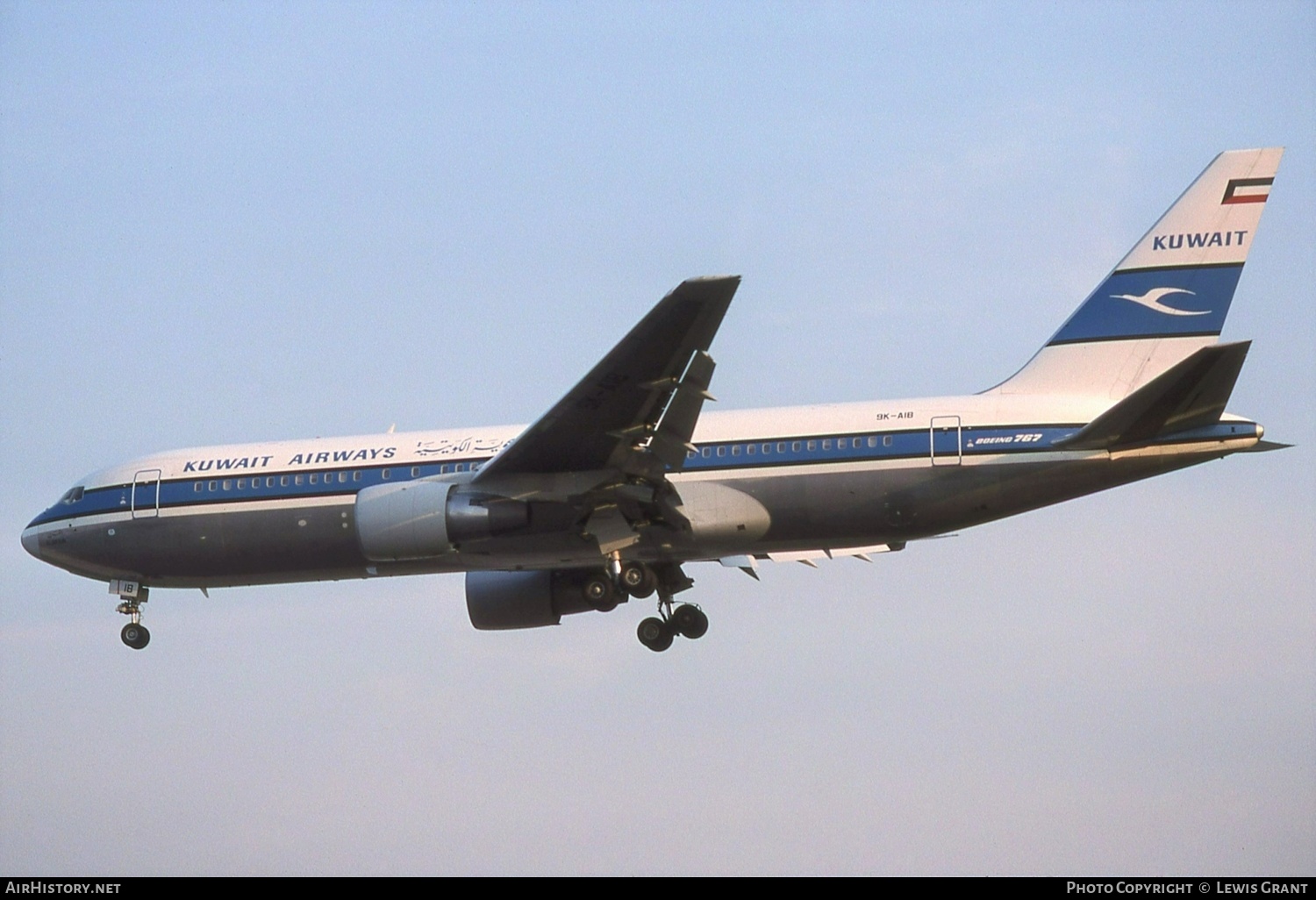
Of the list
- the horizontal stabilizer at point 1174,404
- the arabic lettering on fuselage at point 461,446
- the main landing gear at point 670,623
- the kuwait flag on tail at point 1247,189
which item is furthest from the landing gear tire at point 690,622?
the kuwait flag on tail at point 1247,189

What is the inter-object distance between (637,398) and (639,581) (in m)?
4.05

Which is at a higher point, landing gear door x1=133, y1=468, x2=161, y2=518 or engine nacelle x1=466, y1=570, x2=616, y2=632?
landing gear door x1=133, y1=468, x2=161, y2=518

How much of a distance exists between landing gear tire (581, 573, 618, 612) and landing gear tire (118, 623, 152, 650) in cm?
848

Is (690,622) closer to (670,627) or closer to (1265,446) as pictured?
(670,627)

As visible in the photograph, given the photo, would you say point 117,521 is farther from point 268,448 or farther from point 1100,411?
point 1100,411

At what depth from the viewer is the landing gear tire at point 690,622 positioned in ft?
97.7

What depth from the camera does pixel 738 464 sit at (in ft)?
87.2

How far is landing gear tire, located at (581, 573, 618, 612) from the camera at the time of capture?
1094 inches

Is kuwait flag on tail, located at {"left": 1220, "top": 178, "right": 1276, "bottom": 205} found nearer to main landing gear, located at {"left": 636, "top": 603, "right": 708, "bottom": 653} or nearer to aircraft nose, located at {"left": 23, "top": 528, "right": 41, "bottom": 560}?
main landing gear, located at {"left": 636, "top": 603, "right": 708, "bottom": 653}

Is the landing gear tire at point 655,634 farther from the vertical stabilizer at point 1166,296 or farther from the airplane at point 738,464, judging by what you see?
the vertical stabilizer at point 1166,296

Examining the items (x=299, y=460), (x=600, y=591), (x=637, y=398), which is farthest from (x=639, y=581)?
(x=299, y=460)

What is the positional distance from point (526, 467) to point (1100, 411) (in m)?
8.88

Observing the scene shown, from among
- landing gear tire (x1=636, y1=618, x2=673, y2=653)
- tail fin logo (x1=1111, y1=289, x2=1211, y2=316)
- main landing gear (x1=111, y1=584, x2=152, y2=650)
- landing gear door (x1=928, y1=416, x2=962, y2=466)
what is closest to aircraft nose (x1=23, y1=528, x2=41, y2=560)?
main landing gear (x1=111, y1=584, x2=152, y2=650)

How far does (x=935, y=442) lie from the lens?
25828 mm
